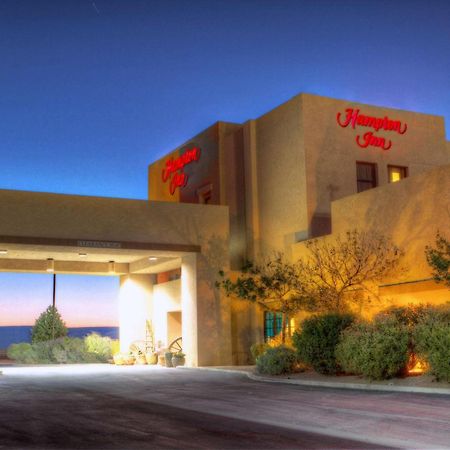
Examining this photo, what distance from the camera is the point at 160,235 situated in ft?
90.3

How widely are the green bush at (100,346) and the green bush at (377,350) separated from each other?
20.3 meters

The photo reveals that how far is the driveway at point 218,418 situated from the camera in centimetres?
924

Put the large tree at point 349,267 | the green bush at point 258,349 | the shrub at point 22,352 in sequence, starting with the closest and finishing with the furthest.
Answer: the large tree at point 349,267 < the green bush at point 258,349 < the shrub at point 22,352

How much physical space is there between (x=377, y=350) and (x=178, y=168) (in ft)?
68.9

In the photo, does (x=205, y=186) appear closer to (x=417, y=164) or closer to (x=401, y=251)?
(x=417, y=164)

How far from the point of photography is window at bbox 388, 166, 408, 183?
29.3m

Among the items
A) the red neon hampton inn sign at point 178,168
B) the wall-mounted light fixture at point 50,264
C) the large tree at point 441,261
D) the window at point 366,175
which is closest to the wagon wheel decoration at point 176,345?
the wall-mounted light fixture at point 50,264

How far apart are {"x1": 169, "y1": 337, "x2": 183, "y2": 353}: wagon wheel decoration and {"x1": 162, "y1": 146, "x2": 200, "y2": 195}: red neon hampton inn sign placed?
8065 millimetres

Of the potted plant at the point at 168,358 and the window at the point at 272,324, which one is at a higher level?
the window at the point at 272,324

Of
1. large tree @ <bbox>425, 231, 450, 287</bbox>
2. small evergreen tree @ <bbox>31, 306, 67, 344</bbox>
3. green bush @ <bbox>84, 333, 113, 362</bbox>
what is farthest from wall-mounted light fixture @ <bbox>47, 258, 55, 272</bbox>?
large tree @ <bbox>425, 231, 450, 287</bbox>

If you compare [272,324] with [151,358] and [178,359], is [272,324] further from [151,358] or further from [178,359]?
[151,358]

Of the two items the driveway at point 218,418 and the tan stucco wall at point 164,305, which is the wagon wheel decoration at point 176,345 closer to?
the tan stucco wall at point 164,305

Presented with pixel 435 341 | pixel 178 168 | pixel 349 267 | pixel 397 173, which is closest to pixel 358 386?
pixel 435 341

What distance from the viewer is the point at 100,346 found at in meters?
36.8
